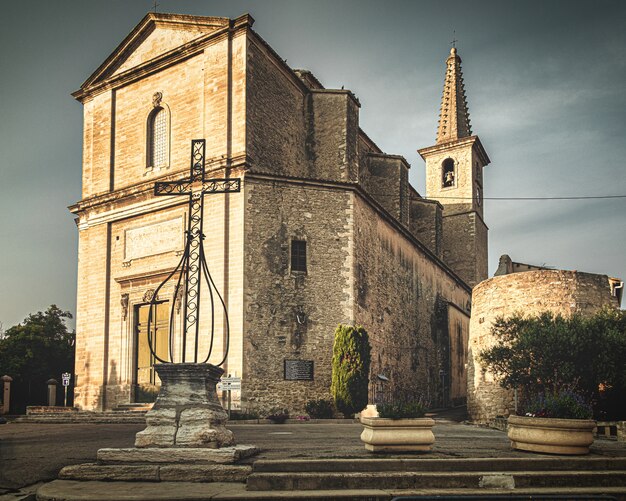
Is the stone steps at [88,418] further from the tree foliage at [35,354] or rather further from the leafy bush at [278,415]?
the tree foliage at [35,354]

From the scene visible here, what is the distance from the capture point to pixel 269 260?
21.2 m

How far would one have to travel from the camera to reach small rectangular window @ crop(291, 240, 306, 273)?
21.6 m

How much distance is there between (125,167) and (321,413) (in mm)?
12525

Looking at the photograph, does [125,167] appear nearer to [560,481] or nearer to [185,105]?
[185,105]

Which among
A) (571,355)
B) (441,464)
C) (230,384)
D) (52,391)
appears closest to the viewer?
(441,464)

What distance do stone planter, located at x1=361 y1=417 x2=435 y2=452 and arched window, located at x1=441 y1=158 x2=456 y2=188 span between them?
40.9 meters

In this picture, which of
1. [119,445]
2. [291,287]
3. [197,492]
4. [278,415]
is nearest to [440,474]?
[197,492]

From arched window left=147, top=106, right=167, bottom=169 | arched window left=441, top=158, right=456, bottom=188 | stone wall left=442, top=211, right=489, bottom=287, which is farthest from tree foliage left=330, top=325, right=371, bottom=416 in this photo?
arched window left=441, top=158, right=456, bottom=188

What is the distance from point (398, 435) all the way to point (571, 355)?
39.3 feet

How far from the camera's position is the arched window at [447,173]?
48781 mm

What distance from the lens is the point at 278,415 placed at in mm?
19781

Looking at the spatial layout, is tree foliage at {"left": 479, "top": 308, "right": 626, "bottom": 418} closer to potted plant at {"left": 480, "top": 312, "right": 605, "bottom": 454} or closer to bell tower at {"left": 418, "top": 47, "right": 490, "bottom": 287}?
potted plant at {"left": 480, "top": 312, "right": 605, "bottom": 454}

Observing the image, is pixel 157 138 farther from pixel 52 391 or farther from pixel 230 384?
pixel 52 391

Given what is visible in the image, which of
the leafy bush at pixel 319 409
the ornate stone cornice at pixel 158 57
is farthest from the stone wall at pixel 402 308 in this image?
the ornate stone cornice at pixel 158 57
